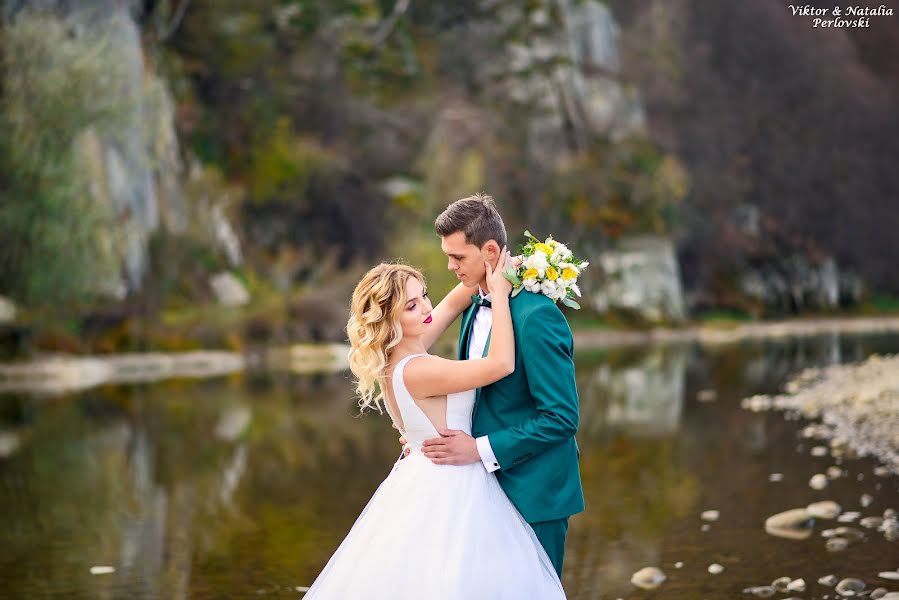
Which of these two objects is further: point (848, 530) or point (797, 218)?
point (797, 218)

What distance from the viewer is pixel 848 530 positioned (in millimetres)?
7801

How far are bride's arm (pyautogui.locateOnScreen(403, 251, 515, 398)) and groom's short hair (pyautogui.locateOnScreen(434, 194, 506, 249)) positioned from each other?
0.12m

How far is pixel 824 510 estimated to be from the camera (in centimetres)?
852

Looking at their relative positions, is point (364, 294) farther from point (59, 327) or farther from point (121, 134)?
point (59, 327)

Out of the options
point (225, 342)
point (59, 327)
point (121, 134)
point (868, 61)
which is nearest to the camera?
point (121, 134)

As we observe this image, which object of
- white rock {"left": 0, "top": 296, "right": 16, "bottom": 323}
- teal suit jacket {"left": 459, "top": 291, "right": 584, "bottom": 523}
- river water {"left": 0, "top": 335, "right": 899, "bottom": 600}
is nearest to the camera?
teal suit jacket {"left": 459, "top": 291, "right": 584, "bottom": 523}

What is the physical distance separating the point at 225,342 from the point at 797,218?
34.4 m

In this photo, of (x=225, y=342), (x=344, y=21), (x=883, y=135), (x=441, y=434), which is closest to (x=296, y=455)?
(x=441, y=434)

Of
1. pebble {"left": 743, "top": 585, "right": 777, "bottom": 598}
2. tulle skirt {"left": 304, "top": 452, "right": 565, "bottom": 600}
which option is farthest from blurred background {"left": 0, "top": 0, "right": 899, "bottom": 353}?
tulle skirt {"left": 304, "top": 452, "right": 565, "bottom": 600}

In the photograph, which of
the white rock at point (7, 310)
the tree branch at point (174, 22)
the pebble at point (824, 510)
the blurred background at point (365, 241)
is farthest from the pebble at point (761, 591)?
the tree branch at point (174, 22)

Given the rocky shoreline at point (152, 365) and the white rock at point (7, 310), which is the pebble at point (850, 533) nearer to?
the rocky shoreline at point (152, 365)

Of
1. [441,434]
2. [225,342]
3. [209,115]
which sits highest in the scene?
[209,115]

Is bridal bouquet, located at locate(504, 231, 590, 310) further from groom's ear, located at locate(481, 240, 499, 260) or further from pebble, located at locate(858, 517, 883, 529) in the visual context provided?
pebble, located at locate(858, 517, 883, 529)

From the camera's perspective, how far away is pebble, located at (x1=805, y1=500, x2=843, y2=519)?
331 inches
